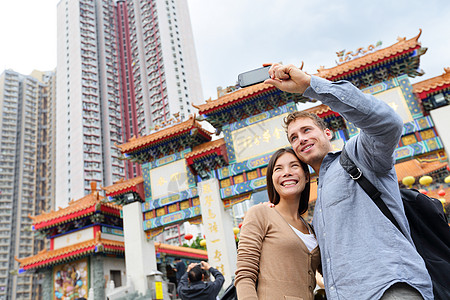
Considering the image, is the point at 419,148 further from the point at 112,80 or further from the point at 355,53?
the point at 112,80

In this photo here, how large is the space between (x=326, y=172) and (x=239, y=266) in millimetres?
667

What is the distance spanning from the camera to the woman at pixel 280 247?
165cm

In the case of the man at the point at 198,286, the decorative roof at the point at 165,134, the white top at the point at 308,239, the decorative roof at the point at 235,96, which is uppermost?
the decorative roof at the point at 235,96

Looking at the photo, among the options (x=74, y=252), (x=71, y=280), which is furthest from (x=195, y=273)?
(x=71, y=280)

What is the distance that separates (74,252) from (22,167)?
4276 centimetres

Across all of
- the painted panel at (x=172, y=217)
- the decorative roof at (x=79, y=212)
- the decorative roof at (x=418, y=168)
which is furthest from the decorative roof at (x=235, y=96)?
the decorative roof at (x=418, y=168)

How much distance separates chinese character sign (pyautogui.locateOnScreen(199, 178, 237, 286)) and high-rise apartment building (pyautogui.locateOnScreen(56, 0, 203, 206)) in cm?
2964

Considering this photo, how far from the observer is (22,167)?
162 ft

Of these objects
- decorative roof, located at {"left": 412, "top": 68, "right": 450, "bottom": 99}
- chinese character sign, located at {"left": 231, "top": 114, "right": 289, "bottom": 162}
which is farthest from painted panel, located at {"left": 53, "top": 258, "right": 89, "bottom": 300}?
decorative roof, located at {"left": 412, "top": 68, "right": 450, "bottom": 99}

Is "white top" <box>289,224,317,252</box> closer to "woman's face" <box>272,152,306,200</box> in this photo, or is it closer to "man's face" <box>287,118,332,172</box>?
"woman's face" <box>272,152,306,200</box>

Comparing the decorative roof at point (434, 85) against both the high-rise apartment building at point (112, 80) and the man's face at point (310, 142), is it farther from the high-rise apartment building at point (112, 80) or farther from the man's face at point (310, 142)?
the high-rise apartment building at point (112, 80)

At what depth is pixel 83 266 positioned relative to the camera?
14.9m

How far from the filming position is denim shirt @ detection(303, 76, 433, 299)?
1.29 m

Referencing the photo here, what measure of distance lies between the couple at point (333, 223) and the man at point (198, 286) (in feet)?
7.78
